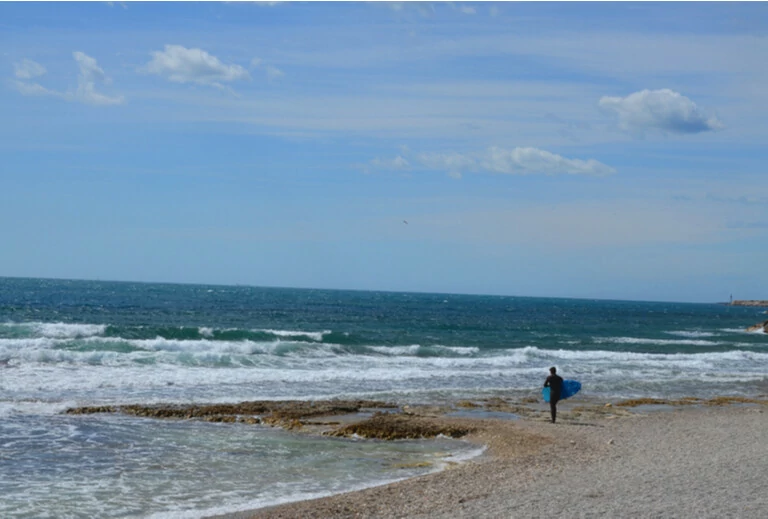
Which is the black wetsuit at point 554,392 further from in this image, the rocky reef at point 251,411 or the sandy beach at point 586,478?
the rocky reef at point 251,411

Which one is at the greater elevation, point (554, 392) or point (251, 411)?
point (554, 392)

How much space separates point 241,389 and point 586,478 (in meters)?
13.1

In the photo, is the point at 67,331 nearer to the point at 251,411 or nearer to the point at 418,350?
the point at 418,350

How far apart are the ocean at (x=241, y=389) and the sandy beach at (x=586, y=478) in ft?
3.16

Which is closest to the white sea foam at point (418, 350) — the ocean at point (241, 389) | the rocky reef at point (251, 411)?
the ocean at point (241, 389)

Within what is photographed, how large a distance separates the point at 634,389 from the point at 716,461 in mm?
12996

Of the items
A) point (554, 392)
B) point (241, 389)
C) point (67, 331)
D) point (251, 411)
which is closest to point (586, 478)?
point (554, 392)

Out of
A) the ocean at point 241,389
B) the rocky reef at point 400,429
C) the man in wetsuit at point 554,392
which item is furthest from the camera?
the man in wetsuit at point 554,392

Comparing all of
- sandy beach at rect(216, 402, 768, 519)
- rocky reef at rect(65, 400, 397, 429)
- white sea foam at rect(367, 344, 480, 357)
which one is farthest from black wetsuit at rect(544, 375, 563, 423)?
white sea foam at rect(367, 344, 480, 357)

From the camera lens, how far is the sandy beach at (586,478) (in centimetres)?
932

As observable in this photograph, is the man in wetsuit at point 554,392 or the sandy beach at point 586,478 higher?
the man in wetsuit at point 554,392

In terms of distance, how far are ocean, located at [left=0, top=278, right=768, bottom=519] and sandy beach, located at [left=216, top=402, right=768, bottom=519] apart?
3.16ft

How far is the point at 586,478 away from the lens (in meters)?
11.2

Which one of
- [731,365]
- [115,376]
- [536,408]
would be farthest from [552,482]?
[731,365]
